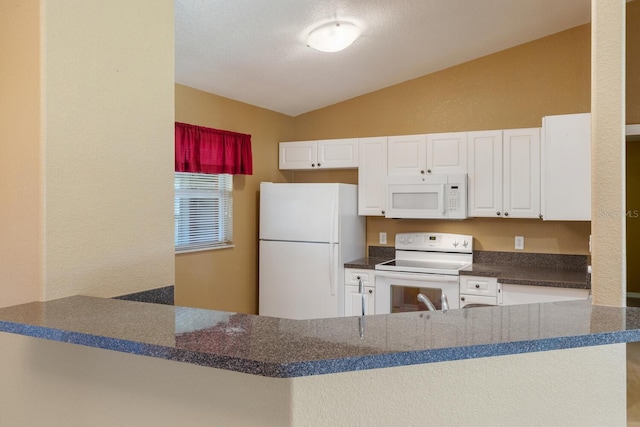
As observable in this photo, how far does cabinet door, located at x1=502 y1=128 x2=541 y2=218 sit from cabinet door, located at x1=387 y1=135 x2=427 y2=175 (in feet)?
2.20

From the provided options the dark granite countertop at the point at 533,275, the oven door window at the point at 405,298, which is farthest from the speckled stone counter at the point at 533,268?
the oven door window at the point at 405,298

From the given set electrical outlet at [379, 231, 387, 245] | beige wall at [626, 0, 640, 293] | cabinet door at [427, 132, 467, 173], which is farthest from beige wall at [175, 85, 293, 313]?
beige wall at [626, 0, 640, 293]

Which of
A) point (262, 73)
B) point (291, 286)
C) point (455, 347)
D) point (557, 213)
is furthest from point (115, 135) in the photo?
point (557, 213)

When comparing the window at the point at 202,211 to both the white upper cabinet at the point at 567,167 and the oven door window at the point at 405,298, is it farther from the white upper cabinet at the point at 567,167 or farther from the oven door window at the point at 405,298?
the white upper cabinet at the point at 567,167

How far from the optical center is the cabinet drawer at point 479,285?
361cm

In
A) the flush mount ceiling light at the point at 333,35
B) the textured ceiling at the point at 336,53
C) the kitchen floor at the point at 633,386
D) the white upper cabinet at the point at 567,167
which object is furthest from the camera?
the white upper cabinet at the point at 567,167

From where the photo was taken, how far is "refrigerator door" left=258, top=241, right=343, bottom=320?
409 centimetres

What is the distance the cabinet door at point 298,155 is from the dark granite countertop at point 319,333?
3.43 m

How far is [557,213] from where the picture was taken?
3607 mm

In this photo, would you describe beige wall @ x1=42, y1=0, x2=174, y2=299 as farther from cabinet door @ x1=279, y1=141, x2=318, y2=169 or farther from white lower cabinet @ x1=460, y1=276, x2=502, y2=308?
cabinet door @ x1=279, y1=141, x2=318, y2=169

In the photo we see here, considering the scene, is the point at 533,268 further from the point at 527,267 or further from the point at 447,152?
the point at 447,152

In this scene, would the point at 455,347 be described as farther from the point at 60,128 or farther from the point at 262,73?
the point at 262,73

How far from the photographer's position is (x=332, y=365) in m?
0.89

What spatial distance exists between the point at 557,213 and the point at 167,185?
9.70 ft
